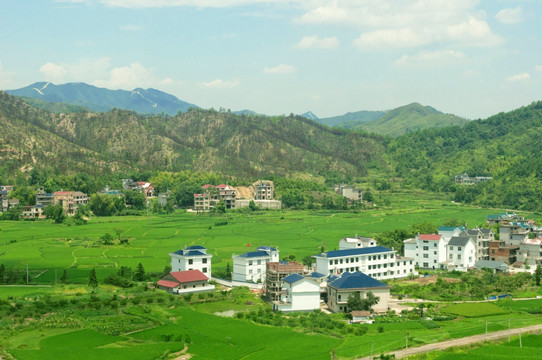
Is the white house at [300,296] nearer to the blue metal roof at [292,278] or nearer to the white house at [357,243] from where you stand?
the blue metal roof at [292,278]

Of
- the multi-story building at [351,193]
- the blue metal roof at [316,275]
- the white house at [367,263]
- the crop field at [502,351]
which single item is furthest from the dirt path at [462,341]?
the multi-story building at [351,193]

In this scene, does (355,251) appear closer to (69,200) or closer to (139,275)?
(139,275)

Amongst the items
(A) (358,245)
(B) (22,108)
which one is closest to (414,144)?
(B) (22,108)

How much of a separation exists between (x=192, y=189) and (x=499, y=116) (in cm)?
8967

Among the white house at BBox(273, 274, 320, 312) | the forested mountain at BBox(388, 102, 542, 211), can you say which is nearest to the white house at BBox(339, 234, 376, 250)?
the white house at BBox(273, 274, 320, 312)

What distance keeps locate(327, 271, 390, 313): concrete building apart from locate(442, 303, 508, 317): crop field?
10.9 feet

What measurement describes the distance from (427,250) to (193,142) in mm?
110857

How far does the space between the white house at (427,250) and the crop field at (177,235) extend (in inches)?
298

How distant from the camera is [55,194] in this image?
8494 centimetres

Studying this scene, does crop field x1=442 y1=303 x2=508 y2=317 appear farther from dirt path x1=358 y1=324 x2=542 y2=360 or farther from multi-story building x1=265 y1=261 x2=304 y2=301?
multi-story building x1=265 y1=261 x2=304 y2=301

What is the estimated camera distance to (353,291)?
35.8 meters

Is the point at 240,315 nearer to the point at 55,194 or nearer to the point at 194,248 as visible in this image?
the point at 194,248

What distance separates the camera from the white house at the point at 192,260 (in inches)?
1693

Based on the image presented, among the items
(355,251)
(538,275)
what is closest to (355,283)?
(355,251)
